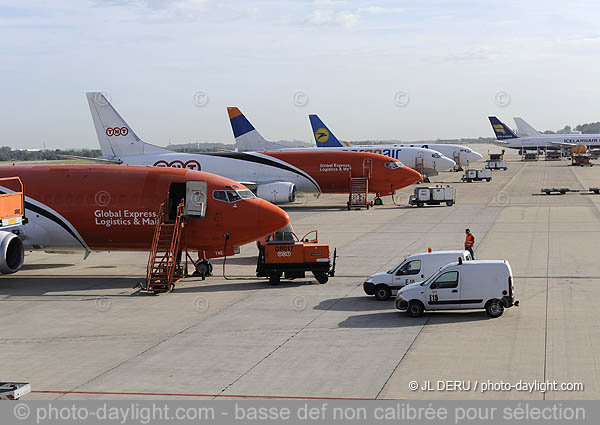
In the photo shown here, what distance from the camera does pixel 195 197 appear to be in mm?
29219

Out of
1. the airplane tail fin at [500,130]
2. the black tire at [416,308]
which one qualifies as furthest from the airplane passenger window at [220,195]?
the airplane tail fin at [500,130]

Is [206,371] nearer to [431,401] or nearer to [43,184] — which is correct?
[431,401]

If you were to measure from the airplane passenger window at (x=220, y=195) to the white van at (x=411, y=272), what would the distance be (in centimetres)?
726

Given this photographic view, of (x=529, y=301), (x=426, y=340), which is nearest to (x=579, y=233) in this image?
(x=529, y=301)

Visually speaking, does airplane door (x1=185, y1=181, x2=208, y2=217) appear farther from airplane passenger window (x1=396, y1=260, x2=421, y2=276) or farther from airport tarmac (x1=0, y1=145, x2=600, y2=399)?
airplane passenger window (x1=396, y1=260, x2=421, y2=276)

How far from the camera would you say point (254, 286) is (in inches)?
1105

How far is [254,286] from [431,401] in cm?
1422

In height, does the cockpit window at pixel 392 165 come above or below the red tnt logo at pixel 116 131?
below

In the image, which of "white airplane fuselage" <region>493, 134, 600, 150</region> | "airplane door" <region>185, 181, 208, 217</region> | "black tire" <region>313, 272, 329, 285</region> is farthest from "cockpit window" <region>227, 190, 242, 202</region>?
"white airplane fuselage" <region>493, 134, 600, 150</region>

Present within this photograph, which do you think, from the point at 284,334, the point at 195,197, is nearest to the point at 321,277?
the point at 195,197

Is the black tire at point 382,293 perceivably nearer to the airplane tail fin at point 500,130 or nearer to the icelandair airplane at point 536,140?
the icelandair airplane at point 536,140

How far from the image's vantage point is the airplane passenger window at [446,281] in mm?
22078

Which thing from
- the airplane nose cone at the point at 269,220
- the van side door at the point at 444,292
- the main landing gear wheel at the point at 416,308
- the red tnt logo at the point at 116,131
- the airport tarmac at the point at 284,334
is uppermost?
the red tnt logo at the point at 116,131

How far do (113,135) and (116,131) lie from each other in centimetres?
36
